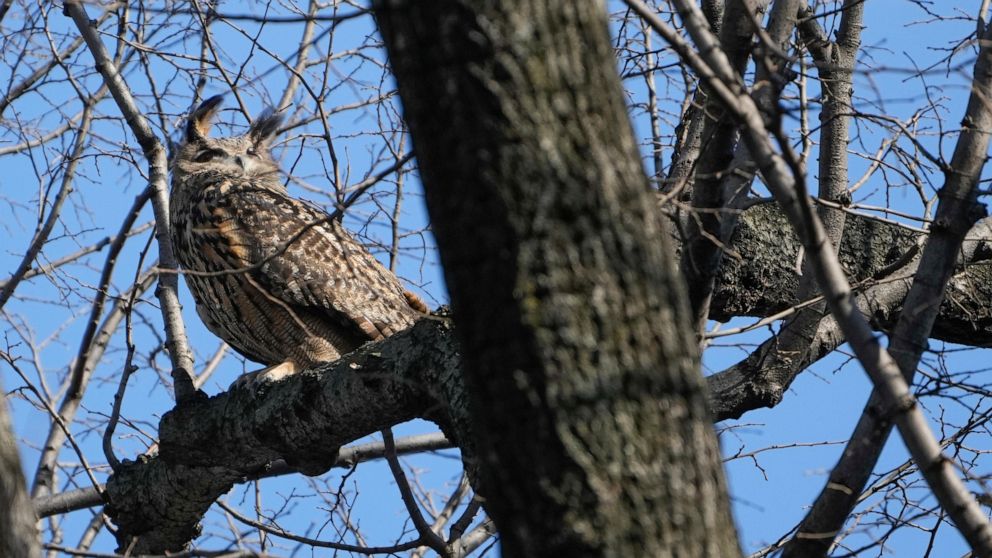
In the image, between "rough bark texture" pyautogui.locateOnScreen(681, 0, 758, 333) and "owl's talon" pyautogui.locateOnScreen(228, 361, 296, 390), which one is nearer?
"rough bark texture" pyautogui.locateOnScreen(681, 0, 758, 333)

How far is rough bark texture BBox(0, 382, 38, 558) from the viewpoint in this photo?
6.37 feet

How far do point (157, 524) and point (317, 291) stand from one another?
1.15m

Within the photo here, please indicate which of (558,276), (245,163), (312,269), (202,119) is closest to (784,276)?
(312,269)

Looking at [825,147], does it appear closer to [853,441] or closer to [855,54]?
[855,54]

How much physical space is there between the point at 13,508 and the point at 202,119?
440 cm

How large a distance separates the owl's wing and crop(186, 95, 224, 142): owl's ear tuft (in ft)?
3.68

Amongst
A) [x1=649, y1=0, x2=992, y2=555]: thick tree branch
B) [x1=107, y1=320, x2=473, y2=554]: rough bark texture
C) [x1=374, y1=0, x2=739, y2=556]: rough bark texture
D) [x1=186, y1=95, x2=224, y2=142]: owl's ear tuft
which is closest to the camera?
[x1=374, y1=0, x2=739, y2=556]: rough bark texture

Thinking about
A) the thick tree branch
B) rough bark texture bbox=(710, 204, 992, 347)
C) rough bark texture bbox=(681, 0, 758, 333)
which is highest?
rough bark texture bbox=(710, 204, 992, 347)

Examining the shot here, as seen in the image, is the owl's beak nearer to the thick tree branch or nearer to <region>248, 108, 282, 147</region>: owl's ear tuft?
<region>248, 108, 282, 147</region>: owl's ear tuft

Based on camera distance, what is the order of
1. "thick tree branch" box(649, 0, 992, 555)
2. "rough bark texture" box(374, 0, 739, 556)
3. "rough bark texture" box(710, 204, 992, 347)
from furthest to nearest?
"rough bark texture" box(710, 204, 992, 347), "thick tree branch" box(649, 0, 992, 555), "rough bark texture" box(374, 0, 739, 556)

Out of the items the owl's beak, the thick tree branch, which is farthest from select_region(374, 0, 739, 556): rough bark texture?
the owl's beak

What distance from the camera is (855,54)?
3896 millimetres

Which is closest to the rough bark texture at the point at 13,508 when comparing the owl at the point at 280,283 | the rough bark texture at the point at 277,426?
the rough bark texture at the point at 277,426

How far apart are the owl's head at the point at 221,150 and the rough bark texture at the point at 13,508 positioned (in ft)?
11.7
